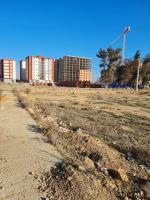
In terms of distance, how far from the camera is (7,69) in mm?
159125

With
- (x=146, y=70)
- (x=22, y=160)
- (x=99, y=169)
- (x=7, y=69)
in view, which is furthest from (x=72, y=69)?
(x=99, y=169)

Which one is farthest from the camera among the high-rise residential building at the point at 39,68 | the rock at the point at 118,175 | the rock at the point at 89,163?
the high-rise residential building at the point at 39,68

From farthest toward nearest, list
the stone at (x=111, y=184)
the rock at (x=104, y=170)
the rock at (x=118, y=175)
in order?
the rock at (x=104, y=170)
the rock at (x=118, y=175)
the stone at (x=111, y=184)

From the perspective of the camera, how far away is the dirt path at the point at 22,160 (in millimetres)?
4219

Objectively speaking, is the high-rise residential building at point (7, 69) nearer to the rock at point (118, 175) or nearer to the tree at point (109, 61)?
the tree at point (109, 61)

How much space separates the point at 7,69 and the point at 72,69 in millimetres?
45687

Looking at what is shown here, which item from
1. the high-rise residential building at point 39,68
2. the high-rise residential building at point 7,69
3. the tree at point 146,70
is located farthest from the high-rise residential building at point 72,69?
the tree at point 146,70

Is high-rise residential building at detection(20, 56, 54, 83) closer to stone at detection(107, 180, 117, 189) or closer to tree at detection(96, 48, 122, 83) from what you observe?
tree at detection(96, 48, 122, 83)

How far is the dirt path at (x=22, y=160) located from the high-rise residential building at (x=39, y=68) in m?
146

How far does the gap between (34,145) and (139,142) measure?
3971mm

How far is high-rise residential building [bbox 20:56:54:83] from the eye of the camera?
506 feet

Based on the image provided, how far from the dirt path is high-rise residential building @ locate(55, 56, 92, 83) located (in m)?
129

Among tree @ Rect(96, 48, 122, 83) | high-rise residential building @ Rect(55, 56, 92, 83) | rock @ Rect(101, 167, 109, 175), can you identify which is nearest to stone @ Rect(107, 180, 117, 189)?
rock @ Rect(101, 167, 109, 175)

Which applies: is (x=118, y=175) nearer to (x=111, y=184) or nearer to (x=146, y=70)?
(x=111, y=184)
